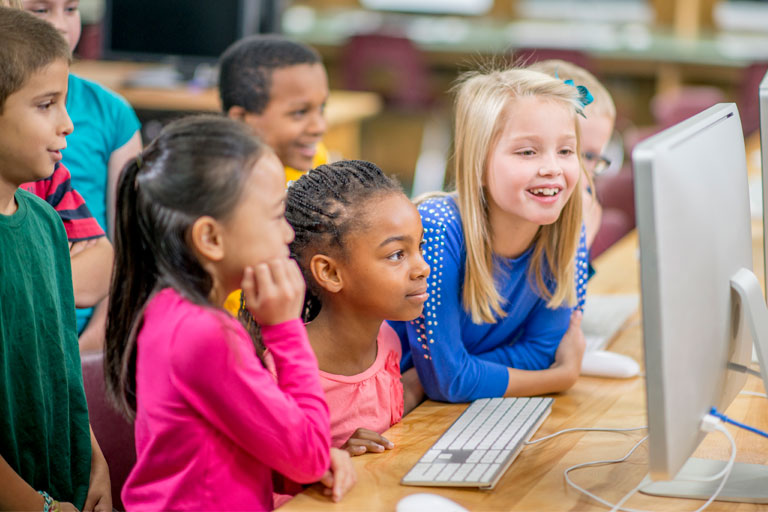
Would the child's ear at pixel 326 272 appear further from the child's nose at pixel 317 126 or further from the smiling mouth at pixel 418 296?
the child's nose at pixel 317 126

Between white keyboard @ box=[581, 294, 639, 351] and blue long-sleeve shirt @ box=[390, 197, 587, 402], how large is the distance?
0.60 feet

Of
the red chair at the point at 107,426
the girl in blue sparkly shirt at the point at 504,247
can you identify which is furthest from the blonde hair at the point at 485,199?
the red chair at the point at 107,426

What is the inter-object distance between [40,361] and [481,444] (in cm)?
62

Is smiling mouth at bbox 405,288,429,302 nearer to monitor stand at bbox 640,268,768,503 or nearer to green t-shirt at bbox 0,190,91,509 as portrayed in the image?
monitor stand at bbox 640,268,768,503

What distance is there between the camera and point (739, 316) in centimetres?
120

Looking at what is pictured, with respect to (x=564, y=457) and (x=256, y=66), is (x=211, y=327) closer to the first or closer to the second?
(x=564, y=457)

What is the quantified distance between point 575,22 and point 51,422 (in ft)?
20.1

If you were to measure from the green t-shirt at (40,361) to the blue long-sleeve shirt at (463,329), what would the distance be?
539 mm

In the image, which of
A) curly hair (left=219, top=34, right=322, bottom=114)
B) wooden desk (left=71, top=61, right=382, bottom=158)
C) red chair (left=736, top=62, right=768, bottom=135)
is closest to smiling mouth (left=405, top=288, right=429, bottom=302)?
curly hair (left=219, top=34, right=322, bottom=114)

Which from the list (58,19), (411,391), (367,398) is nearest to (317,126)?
(58,19)

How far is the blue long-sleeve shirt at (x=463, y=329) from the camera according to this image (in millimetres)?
1517

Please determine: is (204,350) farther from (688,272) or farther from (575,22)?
(575,22)

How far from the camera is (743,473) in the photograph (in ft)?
4.14

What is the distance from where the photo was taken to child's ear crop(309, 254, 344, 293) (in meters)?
1.38
